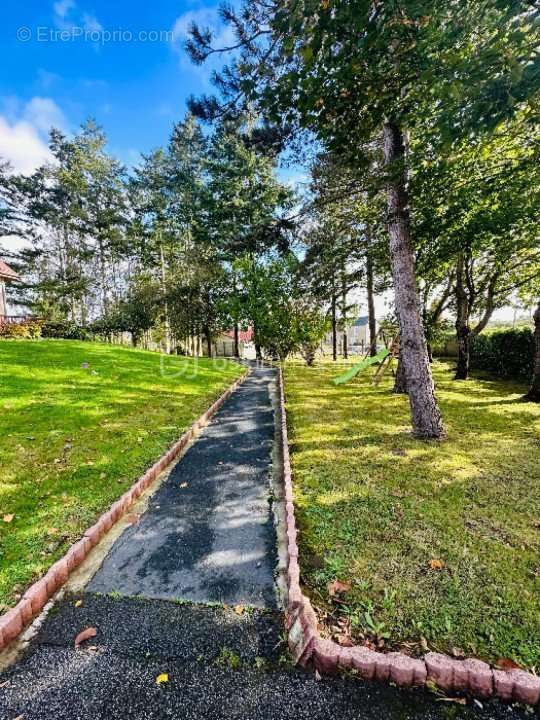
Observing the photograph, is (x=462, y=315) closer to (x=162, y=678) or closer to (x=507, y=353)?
(x=507, y=353)

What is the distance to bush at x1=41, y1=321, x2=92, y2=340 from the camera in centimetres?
2002

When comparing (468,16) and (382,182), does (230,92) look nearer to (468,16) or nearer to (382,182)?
(382,182)

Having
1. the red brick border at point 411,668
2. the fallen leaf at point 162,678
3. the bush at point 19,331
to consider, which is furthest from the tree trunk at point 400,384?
the bush at point 19,331

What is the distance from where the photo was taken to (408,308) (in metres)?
5.52

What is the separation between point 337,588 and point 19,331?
63.2 feet

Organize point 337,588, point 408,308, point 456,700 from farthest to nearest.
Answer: point 408,308 < point 337,588 < point 456,700

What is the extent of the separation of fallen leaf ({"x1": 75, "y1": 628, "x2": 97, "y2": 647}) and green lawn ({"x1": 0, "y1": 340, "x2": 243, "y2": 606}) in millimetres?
617

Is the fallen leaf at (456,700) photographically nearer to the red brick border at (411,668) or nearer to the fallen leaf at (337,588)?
the red brick border at (411,668)

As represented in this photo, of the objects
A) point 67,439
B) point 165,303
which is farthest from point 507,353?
point 165,303

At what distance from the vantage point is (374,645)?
79.4 inches

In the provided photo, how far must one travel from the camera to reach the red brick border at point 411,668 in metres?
1.76

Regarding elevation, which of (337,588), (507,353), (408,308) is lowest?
(337,588)

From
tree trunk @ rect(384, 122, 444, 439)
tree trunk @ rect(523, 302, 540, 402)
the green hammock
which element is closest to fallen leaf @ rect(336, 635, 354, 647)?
tree trunk @ rect(384, 122, 444, 439)

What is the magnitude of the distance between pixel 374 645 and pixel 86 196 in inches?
1226
